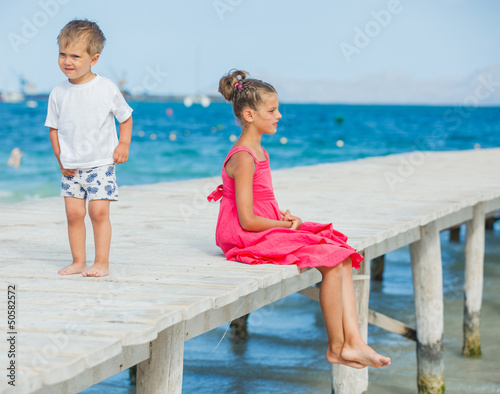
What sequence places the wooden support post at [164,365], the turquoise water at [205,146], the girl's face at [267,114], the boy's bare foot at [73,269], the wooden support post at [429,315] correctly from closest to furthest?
the wooden support post at [164,365] < the boy's bare foot at [73,269] < the girl's face at [267,114] < the wooden support post at [429,315] < the turquoise water at [205,146]

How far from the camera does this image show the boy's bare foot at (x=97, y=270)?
11.5 ft

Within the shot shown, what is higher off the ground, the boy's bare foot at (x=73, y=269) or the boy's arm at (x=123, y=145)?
the boy's arm at (x=123, y=145)

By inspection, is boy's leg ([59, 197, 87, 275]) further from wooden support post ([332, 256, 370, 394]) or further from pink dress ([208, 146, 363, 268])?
wooden support post ([332, 256, 370, 394])

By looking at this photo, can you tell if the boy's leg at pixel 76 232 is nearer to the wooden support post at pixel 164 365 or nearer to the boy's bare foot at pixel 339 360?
the wooden support post at pixel 164 365

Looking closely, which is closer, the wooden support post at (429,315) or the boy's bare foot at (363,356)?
the boy's bare foot at (363,356)

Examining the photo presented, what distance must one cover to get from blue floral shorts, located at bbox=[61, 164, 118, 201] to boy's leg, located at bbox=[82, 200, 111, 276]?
39 millimetres

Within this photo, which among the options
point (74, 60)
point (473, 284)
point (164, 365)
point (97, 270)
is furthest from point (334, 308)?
point (473, 284)

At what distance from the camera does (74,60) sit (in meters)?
3.46

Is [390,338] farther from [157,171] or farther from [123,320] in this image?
[157,171]

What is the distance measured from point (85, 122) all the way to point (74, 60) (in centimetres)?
28

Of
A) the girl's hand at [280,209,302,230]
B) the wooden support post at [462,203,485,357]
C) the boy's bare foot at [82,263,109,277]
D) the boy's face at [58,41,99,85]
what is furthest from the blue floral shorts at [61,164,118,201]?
the wooden support post at [462,203,485,357]

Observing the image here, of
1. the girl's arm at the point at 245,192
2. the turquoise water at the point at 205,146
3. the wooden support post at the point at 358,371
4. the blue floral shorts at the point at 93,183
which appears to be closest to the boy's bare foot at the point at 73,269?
the blue floral shorts at the point at 93,183

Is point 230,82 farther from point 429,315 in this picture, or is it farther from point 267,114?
point 429,315

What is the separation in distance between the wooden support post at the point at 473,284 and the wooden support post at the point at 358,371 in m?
2.43
